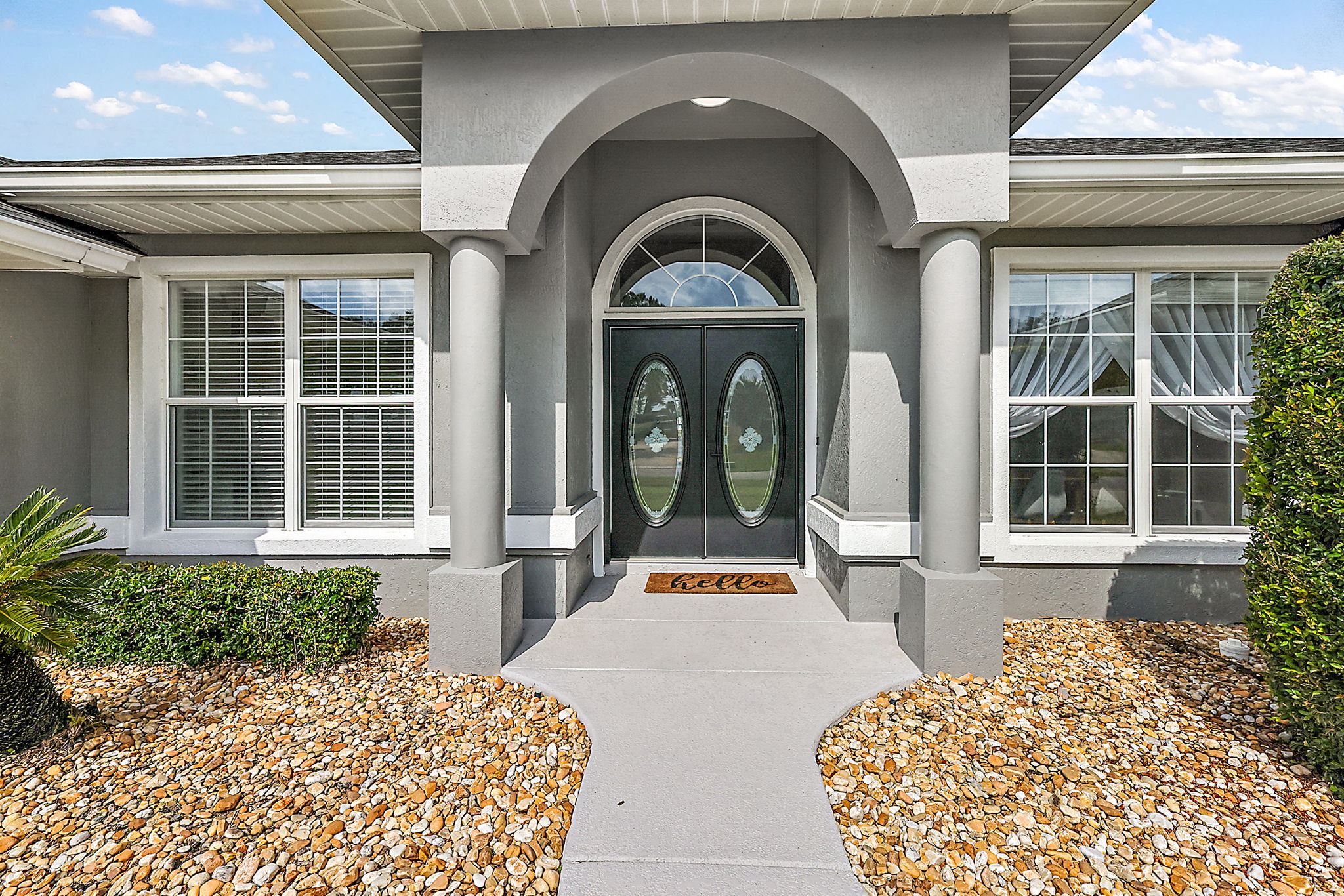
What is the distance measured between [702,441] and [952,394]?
266 centimetres

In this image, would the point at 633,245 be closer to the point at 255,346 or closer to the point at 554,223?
the point at 554,223

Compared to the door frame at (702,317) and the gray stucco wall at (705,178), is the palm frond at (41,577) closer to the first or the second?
the door frame at (702,317)

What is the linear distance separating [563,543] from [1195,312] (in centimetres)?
505

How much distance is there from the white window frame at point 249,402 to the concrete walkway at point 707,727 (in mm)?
1762

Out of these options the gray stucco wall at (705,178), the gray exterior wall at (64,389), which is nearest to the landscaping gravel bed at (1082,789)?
the gray stucco wall at (705,178)

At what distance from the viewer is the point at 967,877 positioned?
217 centimetres

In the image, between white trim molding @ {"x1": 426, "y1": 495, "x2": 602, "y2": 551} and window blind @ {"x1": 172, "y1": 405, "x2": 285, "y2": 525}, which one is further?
→ window blind @ {"x1": 172, "y1": 405, "x2": 285, "y2": 525}

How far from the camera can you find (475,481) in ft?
12.6

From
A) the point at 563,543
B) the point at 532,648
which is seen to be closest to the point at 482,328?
the point at 563,543

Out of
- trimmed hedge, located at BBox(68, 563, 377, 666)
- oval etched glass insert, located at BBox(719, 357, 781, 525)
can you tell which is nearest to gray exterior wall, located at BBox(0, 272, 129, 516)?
trimmed hedge, located at BBox(68, 563, 377, 666)

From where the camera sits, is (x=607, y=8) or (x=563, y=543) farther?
(x=563, y=543)

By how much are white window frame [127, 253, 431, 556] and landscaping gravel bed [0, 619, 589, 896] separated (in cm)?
151

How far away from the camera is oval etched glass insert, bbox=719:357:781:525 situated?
595 centimetres

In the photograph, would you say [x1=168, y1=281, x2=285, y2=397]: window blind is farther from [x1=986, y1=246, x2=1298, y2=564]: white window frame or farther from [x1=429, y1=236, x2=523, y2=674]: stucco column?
[x1=986, y1=246, x2=1298, y2=564]: white window frame
